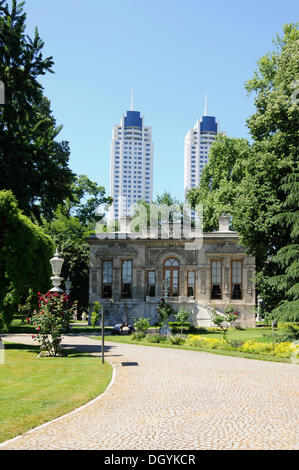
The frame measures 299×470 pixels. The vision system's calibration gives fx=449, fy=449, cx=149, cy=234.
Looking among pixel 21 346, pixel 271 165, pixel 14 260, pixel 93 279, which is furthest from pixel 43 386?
pixel 93 279

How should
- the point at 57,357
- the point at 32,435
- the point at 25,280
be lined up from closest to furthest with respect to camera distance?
the point at 32,435 < the point at 57,357 < the point at 25,280

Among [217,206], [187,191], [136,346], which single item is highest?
[187,191]

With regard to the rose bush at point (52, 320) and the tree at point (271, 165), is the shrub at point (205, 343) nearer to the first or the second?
the tree at point (271, 165)

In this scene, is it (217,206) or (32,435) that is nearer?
(32,435)

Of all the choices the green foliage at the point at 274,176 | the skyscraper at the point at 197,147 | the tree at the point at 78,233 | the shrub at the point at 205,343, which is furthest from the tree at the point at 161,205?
the skyscraper at the point at 197,147

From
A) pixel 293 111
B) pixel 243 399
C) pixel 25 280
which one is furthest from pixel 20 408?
pixel 293 111

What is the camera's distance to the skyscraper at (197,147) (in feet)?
607

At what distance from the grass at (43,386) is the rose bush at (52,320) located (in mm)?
654

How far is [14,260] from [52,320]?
10.3ft

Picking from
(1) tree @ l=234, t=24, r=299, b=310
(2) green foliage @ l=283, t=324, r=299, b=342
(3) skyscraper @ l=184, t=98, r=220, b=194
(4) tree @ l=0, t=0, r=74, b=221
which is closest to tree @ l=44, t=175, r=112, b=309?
(4) tree @ l=0, t=0, r=74, b=221

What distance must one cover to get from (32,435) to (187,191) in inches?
1794

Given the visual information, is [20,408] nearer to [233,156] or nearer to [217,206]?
[217,206]

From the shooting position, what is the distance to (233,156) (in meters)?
44.9

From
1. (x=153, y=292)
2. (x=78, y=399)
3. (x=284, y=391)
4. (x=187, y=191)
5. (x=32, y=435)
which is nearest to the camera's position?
(x=32, y=435)
